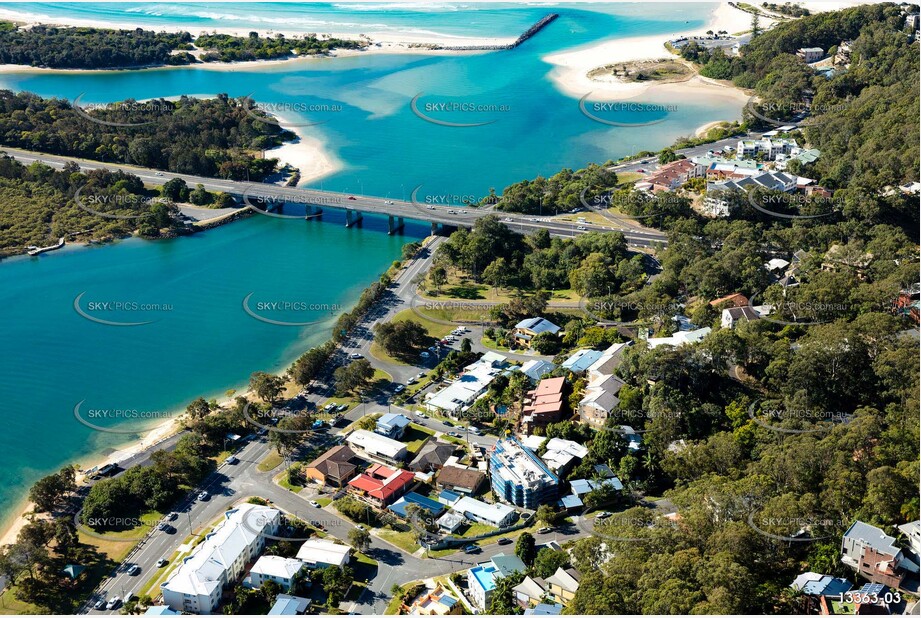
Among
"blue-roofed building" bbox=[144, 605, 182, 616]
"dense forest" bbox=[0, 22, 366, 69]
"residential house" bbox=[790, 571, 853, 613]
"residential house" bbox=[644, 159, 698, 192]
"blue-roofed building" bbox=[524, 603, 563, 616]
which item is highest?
"dense forest" bbox=[0, 22, 366, 69]

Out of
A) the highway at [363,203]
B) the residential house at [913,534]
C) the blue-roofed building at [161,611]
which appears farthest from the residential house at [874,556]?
the highway at [363,203]

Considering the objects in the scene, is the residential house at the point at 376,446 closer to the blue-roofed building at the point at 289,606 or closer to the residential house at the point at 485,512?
the residential house at the point at 485,512

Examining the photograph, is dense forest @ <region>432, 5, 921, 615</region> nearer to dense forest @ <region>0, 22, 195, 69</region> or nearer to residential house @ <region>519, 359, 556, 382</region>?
residential house @ <region>519, 359, 556, 382</region>

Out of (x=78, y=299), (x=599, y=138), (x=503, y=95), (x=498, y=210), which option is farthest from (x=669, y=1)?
(x=78, y=299)

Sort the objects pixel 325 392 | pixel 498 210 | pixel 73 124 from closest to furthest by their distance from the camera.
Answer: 1. pixel 325 392
2. pixel 498 210
3. pixel 73 124

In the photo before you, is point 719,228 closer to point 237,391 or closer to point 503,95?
point 237,391

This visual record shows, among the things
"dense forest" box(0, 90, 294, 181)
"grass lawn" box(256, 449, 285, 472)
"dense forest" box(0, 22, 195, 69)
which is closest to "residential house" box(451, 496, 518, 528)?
"grass lawn" box(256, 449, 285, 472)
